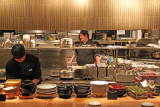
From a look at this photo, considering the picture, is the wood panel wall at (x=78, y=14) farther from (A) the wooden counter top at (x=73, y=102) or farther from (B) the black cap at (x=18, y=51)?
(A) the wooden counter top at (x=73, y=102)

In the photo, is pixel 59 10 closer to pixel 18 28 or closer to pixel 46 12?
pixel 46 12

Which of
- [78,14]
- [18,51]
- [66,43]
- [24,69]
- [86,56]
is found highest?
[78,14]

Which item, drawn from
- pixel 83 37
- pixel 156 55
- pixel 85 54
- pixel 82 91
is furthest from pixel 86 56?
pixel 82 91

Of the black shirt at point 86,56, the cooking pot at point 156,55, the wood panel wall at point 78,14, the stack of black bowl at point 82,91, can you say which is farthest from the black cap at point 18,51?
the cooking pot at point 156,55

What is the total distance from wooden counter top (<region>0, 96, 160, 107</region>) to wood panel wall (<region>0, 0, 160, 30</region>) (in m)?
3.97

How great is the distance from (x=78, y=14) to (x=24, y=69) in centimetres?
314

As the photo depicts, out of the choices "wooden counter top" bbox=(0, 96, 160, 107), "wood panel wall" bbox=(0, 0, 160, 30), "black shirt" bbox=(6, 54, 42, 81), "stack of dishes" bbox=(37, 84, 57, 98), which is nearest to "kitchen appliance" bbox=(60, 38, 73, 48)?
"black shirt" bbox=(6, 54, 42, 81)

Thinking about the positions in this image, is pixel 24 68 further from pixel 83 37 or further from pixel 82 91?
pixel 83 37

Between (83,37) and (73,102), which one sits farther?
(83,37)

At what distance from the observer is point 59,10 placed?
6.54 metres

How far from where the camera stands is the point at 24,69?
12.8ft

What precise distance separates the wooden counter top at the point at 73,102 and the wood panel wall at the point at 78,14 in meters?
3.97

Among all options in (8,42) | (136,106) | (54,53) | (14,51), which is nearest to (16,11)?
(54,53)

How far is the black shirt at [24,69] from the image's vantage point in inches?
152
